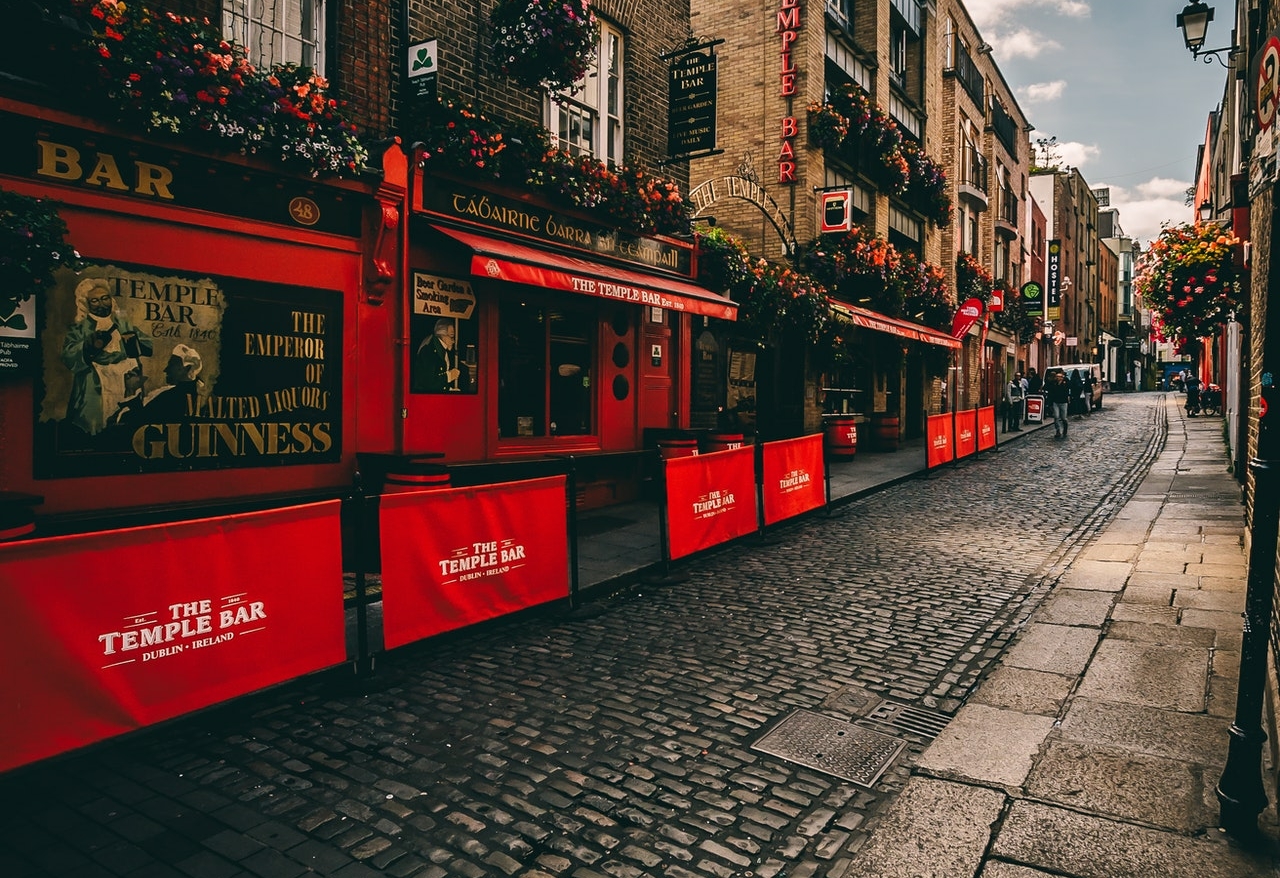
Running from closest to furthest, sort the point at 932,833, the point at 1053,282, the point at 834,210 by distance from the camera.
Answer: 1. the point at 932,833
2. the point at 834,210
3. the point at 1053,282

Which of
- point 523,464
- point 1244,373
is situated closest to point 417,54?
point 523,464

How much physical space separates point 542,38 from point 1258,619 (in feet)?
29.0

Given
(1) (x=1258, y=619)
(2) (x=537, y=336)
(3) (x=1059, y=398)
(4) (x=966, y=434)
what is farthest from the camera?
(3) (x=1059, y=398)

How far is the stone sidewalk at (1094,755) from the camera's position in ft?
9.86

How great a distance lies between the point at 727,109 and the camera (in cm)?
1872

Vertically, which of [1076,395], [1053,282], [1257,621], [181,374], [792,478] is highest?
[1053,282]

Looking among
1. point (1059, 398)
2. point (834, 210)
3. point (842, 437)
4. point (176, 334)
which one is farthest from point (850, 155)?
point (176, 334)

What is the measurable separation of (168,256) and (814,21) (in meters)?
15.7

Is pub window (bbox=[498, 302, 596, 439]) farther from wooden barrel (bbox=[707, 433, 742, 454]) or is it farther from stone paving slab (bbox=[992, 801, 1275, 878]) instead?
stone paving slab (bbox=[992, 801, 1275, 878])

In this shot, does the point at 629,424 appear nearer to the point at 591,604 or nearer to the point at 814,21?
the point at 591,604

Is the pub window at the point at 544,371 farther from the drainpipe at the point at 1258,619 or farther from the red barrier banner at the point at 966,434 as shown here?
the red barrier banner at the point at 966,434

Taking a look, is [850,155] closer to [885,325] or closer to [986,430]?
[885,325]

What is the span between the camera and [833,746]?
4.10 m

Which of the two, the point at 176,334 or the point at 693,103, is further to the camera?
the point at 693,103
